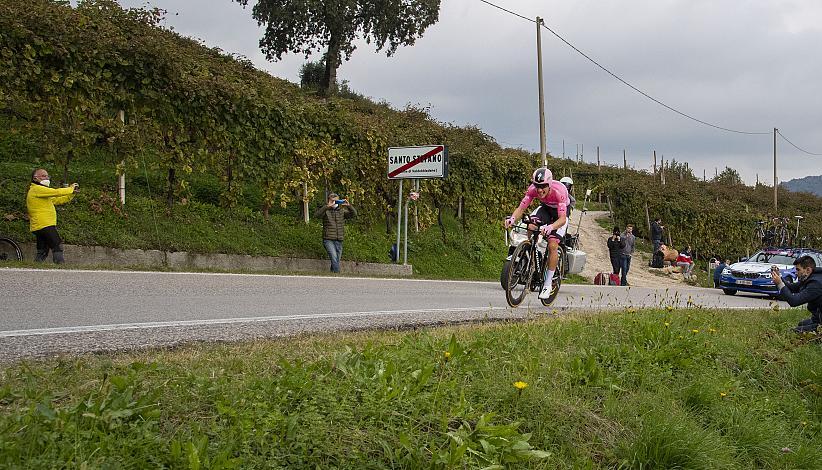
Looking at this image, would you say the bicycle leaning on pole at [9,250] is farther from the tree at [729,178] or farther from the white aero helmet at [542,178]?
the tree at [729,178]

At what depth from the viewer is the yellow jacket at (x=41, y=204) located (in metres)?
11.2

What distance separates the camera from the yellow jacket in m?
11.2

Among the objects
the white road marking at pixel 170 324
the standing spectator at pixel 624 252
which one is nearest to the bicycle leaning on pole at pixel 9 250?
the white road marking at pixel 170 324

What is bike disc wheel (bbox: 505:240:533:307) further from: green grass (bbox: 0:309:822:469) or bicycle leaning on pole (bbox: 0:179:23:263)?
bicycle leaning on pole (bbox: 0:179:23:263)

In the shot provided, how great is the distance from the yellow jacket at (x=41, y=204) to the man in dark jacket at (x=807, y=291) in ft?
35.1

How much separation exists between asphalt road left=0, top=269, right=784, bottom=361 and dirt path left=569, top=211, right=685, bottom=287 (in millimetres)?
15816

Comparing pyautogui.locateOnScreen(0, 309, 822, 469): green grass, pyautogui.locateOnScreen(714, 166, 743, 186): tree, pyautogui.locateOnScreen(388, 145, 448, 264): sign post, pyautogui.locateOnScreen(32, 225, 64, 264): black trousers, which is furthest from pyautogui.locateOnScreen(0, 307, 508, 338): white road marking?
pyautogui.locateOnScreen(714, 166, 743, 186): tree

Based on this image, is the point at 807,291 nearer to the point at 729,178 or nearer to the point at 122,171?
the point at 122,171

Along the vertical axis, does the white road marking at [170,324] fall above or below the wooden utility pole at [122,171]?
below

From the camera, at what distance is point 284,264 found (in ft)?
52.4

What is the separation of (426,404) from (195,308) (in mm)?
3997

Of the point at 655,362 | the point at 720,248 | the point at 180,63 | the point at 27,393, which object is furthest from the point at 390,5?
the point at 27,393

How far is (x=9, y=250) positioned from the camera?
36.7ft

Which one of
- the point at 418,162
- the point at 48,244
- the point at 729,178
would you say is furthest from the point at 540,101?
the point at 729,178
